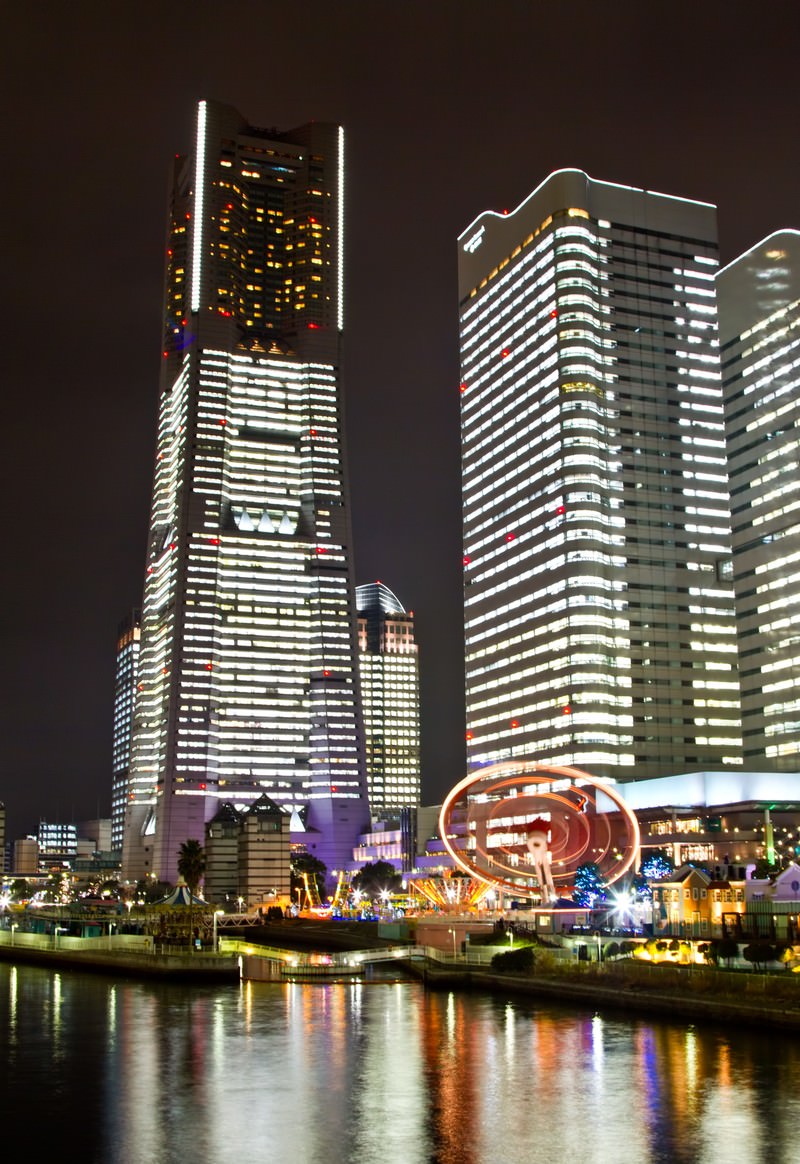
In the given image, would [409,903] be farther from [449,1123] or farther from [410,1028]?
[449,1123]

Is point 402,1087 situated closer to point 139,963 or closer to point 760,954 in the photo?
point 760,954

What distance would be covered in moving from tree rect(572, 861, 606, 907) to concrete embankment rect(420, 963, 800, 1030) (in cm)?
2820

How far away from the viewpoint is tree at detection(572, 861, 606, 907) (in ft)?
381

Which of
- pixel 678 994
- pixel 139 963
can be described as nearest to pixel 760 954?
pixel 678 994

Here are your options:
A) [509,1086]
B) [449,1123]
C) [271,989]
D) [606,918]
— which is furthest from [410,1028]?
[606,918]

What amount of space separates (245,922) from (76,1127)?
139681 millimetres

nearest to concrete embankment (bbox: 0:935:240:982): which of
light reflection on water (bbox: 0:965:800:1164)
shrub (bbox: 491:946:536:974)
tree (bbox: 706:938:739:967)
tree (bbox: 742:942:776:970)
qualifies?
light reflection on water (bbox: 0:965:800:1164)

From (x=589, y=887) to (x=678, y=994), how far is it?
1980 inches

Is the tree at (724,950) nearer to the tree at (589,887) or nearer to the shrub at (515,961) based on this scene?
the shrub at (515,961)

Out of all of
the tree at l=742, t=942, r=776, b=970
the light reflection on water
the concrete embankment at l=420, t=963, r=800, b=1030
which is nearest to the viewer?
the light reflection on water

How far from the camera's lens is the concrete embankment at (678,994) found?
61.3 m

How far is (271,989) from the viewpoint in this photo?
3917 inches

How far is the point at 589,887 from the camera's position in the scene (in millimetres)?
118688

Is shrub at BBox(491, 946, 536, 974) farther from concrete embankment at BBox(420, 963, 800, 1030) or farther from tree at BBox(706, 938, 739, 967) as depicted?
tree at BBox(706, 938, 739, 967)
